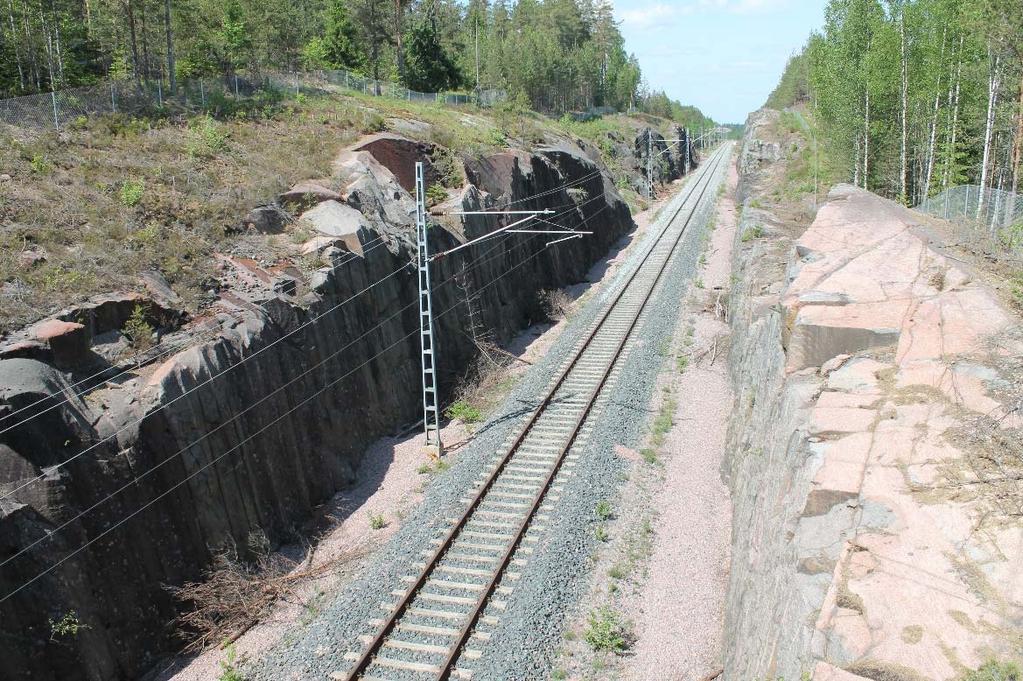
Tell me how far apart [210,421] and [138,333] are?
238 centimetres

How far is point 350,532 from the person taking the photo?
15195mm

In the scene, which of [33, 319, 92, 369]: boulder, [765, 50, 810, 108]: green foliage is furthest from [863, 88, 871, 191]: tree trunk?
[765, 50, 810, 108]: green foliage

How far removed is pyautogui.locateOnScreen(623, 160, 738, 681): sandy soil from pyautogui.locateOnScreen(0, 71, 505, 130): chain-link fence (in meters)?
21.5

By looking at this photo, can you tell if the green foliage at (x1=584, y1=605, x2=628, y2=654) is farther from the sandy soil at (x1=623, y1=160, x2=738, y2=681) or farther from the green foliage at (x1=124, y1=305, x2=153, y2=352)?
the green foliage at (x1=124, y1=305, x2=153, y2=352)

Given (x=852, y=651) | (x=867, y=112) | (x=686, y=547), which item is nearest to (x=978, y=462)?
(x=852, y=651)

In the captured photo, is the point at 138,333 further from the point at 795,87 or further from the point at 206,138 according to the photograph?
the point at 795,87

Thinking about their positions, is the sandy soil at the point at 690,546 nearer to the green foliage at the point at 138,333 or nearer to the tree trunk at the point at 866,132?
the green foliage at the point at 138,333

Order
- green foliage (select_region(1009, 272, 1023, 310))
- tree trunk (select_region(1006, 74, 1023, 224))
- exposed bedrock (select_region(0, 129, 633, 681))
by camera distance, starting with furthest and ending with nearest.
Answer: tree trunk (select_region(1006, 74, 1023, 224)) < green foliage (select_region(1009, 272, 1023, 310)) < exposed bedrock (select_region(0, 129, 633, 681))

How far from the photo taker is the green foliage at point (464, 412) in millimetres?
20484

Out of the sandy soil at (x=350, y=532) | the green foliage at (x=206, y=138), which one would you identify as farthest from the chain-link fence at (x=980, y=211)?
the green foliage at (x=206, y=138)

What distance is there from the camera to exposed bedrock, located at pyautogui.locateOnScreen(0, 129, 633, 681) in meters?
10.4

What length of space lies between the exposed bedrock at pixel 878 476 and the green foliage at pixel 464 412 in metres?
7.41

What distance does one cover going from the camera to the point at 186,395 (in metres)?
13.1

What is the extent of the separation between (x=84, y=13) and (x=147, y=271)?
35303 millimetres
